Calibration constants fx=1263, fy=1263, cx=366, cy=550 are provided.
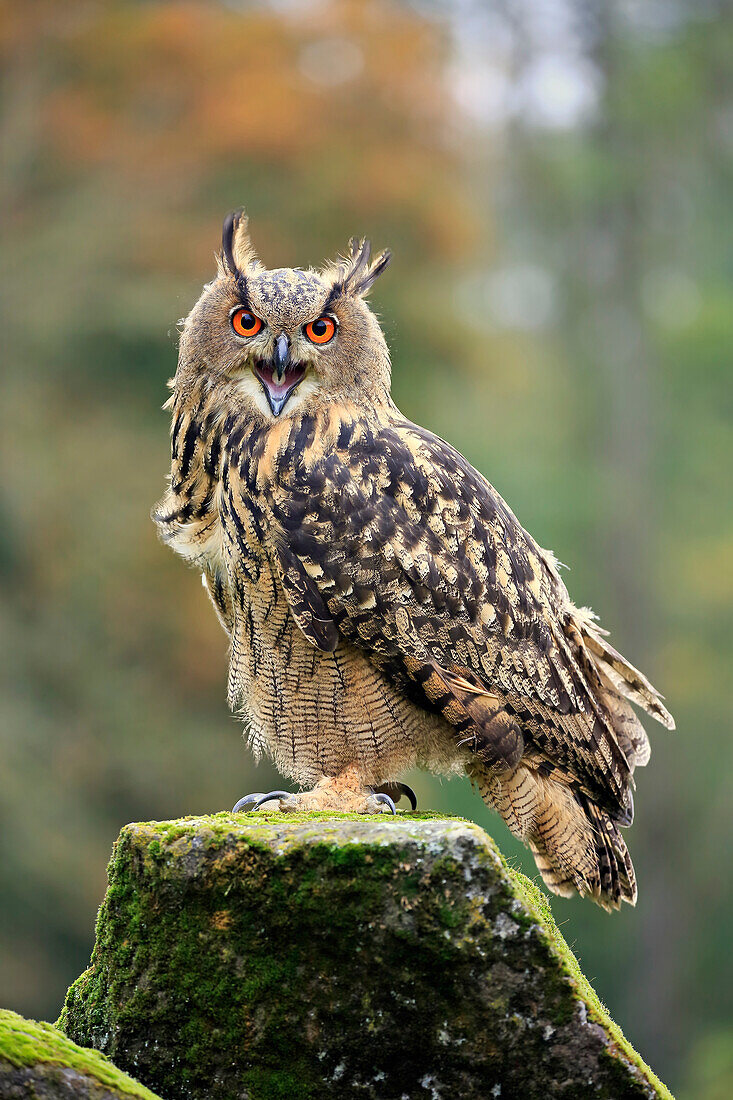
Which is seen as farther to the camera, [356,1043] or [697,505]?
[697,505]

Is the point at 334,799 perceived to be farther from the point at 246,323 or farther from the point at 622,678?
the point at 246,323

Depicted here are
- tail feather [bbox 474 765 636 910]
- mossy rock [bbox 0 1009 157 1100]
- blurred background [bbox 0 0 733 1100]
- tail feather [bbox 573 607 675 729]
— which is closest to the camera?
mossy rock [bbox 0 1009 157 1100]

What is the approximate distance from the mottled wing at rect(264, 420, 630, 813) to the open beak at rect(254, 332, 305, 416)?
99mm

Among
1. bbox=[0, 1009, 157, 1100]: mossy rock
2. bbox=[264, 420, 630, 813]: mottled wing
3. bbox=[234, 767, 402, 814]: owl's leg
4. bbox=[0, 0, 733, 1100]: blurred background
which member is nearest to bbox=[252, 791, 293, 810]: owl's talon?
bbox=[234, 767, 402, 814]: owl's leg

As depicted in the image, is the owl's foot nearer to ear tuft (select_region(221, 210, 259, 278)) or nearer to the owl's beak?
the owl's beak

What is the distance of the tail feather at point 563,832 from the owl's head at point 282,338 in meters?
1.07

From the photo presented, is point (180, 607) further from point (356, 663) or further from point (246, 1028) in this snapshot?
point (246, 1028)

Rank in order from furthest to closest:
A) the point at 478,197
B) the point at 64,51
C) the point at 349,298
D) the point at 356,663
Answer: the point at 478,197, the point at 64,51, the point at 349,298, the point at 356,663

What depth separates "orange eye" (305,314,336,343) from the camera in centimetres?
312

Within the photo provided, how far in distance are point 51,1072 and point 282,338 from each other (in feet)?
5.61

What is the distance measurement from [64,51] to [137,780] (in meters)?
5.27

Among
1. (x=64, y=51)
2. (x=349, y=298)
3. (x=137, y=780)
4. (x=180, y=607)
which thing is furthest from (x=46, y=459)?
(x=349, y=298)

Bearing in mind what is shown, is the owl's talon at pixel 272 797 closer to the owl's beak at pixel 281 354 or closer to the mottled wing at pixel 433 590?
the mottled wing at pixel 433 590

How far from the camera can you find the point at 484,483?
3.47m
